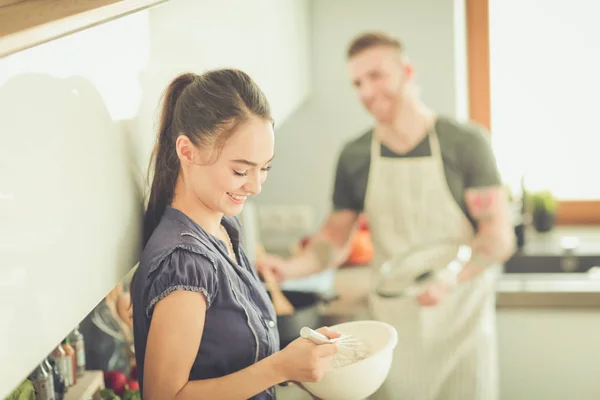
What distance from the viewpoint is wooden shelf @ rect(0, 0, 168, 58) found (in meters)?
0.56

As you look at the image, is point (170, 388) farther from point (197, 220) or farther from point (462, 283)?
point (462, 283)

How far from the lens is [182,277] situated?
83 centimetres

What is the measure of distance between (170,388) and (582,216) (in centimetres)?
230

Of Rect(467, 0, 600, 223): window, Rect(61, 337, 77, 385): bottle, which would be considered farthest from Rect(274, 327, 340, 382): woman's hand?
Rect(467, 0, 600, 223): window

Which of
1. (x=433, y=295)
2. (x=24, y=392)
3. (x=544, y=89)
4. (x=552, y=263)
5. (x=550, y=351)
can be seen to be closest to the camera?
(x=24, y=392)

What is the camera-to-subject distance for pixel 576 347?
2.24 metres

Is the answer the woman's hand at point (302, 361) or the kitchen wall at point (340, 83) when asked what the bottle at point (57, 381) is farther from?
the kitchen wall at point (340, 83)

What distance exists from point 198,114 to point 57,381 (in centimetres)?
51

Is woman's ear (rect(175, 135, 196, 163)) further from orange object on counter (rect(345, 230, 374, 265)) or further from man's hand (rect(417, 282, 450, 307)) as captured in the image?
orange object on counter (rect(345, 230, 374, 265))

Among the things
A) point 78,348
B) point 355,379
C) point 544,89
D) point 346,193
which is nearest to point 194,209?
point 355,379

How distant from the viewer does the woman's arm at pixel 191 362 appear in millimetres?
815

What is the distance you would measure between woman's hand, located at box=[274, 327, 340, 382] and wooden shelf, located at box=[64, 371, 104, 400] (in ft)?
1.48

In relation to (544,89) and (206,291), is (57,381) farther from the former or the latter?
(544,89)

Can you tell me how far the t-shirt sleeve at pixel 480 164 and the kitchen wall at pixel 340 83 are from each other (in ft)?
1.83
